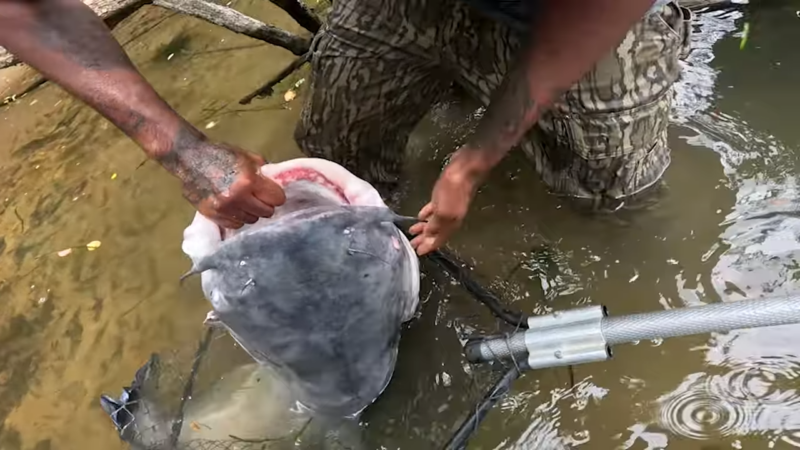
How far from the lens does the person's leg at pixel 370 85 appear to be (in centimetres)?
240

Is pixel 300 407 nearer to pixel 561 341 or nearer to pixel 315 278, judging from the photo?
pixel 315 278

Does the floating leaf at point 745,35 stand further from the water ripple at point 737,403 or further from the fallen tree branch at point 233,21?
the fallen tree branch at point 233,21

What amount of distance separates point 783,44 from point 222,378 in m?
2.42

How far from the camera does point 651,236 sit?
8.81 ft

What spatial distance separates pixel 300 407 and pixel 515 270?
876mm

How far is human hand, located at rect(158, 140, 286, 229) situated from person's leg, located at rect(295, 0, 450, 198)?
0.83m

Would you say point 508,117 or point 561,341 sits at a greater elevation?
point 508,117

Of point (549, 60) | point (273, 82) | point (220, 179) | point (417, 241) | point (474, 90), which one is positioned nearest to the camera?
point (549, 60)

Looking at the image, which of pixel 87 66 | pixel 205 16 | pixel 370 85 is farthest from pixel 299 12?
pixel 87 66

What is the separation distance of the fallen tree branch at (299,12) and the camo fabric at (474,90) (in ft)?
1.82

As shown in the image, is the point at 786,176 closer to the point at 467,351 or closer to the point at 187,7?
the point at 467,351

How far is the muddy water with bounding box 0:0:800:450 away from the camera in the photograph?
2.33m

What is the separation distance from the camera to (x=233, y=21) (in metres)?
3.07

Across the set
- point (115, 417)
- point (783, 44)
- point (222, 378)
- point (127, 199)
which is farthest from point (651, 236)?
point (127, 199)
